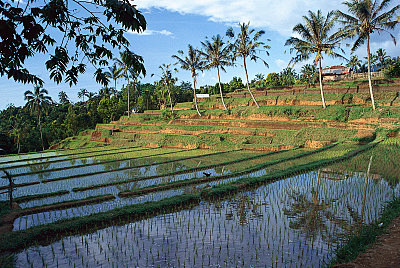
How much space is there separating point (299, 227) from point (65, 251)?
4.18 metres

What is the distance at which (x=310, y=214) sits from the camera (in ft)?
19.1

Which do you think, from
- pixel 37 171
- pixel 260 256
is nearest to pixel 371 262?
pixel 260 256

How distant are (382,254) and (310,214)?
2065 mm

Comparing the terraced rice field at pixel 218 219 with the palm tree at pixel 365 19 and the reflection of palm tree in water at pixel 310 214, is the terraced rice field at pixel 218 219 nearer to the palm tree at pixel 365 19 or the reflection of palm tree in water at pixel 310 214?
the reflection of palm tree in water at pixel 310 214

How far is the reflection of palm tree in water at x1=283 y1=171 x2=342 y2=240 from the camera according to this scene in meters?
5.03

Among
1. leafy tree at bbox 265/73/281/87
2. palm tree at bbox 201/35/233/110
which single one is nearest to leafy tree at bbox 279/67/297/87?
leafy tree at bbox 265/73/281/87

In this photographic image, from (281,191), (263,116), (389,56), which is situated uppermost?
(389,56)

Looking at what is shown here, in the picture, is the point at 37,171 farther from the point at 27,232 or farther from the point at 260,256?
the point at 260,256

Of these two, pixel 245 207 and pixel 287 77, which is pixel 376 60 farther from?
pixel 245 207

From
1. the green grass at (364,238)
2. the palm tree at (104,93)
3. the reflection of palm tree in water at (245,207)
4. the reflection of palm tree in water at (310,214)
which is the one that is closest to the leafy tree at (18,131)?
the palm tree at (104,93)

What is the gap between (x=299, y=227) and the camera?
5.20 meters

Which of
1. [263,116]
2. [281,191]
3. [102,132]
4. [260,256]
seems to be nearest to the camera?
[260,256]

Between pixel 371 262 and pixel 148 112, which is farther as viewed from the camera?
pixel 148 112

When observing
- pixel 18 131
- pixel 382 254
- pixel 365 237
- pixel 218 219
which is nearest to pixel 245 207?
pixel 218 219
